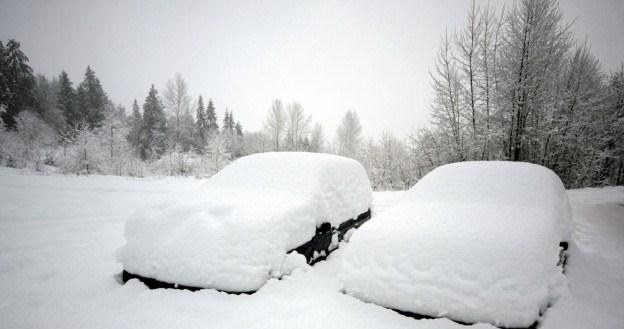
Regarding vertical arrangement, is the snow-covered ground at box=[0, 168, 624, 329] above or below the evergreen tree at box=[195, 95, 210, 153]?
below

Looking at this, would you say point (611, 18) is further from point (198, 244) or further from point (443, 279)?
point (198, 244)

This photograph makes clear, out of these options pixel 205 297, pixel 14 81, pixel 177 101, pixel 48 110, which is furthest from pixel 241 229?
pixel 48 110

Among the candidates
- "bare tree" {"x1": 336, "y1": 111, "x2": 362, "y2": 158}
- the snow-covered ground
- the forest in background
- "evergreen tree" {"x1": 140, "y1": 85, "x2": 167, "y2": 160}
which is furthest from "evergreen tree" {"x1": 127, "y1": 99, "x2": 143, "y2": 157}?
the snow-covered ground

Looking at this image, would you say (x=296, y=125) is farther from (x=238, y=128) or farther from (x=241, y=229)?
(x=241, y=229)

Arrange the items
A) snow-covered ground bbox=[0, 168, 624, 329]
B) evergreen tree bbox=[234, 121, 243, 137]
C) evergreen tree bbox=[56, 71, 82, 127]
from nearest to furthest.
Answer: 1. snow-covered ground bbox=[0, 168, 624, 329]
2. evergreen tree bbox=[56, 71, 82, 127]
3. evergreen tree bbox=[234, 121, 243, 137]

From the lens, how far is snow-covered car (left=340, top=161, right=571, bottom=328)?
191 cm

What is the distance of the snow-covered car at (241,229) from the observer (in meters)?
2.56

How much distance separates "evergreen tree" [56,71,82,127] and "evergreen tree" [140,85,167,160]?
25.2 ft

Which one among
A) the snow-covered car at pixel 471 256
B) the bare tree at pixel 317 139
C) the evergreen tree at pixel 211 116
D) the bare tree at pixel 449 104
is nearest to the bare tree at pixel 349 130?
the bare tree at pixel 317 139

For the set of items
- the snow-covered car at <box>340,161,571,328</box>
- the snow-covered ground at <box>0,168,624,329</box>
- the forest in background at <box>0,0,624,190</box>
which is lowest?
the snow-covered ground at <box>0,168,624,329</box>

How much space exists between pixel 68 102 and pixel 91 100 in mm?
2371

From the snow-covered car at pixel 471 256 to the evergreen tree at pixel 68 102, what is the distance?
42771mm

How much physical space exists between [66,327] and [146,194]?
770 centimetres

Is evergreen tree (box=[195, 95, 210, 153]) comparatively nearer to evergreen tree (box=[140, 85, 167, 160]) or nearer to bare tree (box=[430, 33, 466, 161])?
evergreen tree (box=[140, 85, 167, 160])
